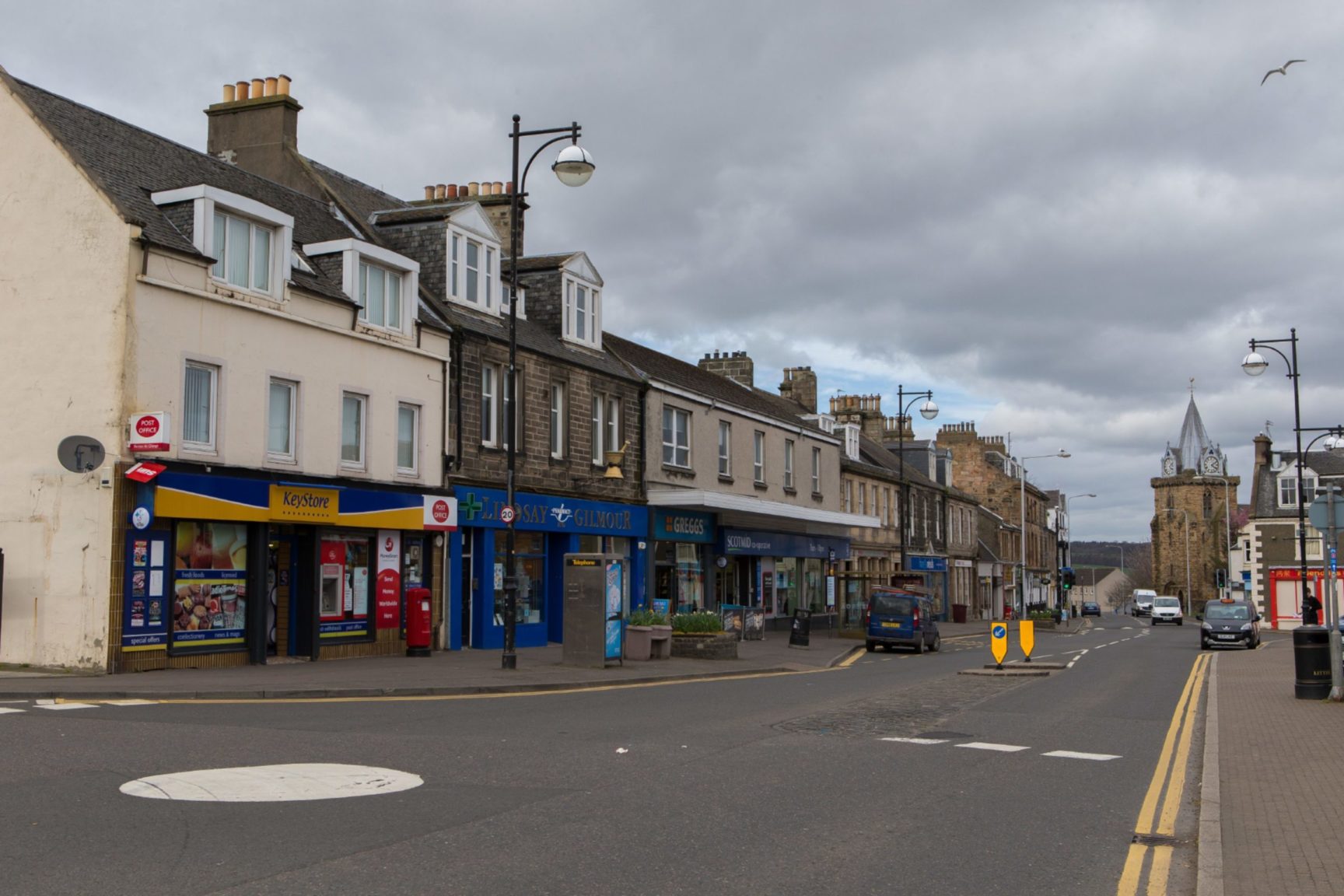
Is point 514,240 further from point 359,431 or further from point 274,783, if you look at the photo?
point 274,783

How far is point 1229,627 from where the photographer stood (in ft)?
122

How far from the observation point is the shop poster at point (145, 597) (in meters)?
18.2

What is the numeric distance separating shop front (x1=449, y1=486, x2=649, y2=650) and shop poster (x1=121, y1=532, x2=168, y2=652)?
24.6 feet

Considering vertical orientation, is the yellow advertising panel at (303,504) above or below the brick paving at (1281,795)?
above

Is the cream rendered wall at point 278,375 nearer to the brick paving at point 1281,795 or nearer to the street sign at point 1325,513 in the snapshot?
the brick paving at point 1281,795

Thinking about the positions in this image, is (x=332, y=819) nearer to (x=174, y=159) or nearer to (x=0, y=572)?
(x=0, y=572)

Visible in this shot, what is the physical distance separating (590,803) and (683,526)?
27172 millimetres

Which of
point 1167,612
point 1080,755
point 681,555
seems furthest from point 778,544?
point 1167,612

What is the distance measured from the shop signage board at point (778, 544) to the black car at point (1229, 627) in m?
13.5

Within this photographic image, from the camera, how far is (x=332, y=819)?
25.9 feet

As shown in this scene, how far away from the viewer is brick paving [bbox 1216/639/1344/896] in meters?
6.93

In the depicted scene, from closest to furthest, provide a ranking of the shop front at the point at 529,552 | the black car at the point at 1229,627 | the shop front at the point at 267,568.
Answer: the shop front at the point at 267,568
the shop front at the point at 529,552
the black car at the point at 1229,627

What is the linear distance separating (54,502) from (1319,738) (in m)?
17.1

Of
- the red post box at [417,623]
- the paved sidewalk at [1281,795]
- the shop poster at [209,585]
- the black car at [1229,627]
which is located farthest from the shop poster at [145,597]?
the black car at [1229,627]
